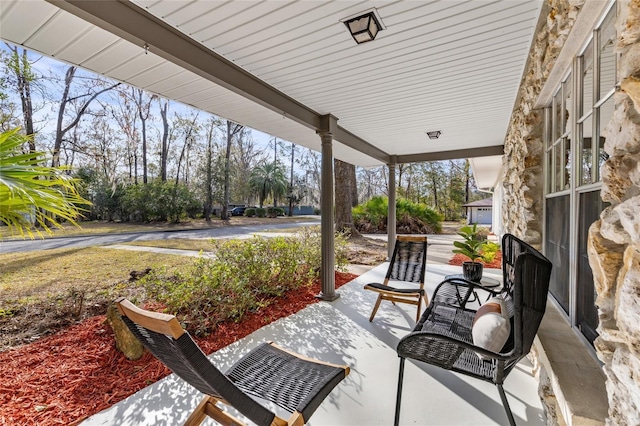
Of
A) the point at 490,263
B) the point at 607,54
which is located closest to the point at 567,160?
the point at 607,54

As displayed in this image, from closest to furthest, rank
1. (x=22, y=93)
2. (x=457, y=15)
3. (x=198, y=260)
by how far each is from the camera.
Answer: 1. (x=457, y=15)
2. (x=198, y=260)
3. (x=22, y=93)

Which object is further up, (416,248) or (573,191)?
(573,191)

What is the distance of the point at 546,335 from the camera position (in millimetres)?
1628

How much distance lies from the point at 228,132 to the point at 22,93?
9094 mm

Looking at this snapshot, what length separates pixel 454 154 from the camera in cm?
644

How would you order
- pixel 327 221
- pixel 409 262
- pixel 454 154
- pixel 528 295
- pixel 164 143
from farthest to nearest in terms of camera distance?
pixel 164 143
pixel 454 154
pixel 327 221
pixel 409 262
pixel 528 295

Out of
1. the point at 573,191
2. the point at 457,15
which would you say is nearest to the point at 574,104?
the point at 573,191

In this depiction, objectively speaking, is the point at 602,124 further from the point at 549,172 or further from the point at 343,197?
the point at 343,197

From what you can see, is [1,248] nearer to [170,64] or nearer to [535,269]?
[170,64]

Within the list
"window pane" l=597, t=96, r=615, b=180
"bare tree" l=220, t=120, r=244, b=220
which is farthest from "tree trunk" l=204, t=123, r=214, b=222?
"window pane" l=597, t=96, r=615, b=180

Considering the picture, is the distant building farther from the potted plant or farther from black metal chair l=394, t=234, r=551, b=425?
black metal chair l=394, t=234, r=551, b=425

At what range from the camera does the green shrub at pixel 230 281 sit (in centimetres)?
315

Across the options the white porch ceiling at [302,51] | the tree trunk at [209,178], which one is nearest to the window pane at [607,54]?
the white porch ceiling at [302,51]

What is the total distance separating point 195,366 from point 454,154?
6.58m
